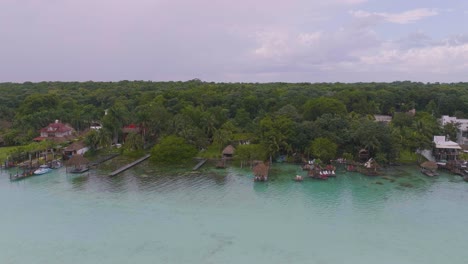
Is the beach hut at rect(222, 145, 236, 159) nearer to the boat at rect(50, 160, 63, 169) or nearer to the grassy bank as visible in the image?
the boat at rect(50, 160, 63, 169)

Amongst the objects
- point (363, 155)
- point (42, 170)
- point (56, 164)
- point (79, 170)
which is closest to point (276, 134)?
point (363, 155)

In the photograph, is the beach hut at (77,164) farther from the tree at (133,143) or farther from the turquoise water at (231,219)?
the tree at (133,143)

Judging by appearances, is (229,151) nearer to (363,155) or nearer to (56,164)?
(363,155)

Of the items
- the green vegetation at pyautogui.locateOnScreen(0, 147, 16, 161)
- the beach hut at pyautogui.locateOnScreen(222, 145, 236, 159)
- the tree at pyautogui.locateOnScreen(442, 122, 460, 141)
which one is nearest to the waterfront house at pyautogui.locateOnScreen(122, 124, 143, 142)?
the beach hut at pyautogui.locateOnScreen(222, 145, 236, 159)

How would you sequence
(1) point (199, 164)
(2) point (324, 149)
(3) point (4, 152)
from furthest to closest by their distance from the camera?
1. (3) point (4, 152)
2. (1) point (199, 164)
3. (2) point (324, 149)

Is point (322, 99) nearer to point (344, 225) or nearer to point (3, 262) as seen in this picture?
point (344, 225)

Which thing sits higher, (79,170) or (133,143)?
(133,143)
